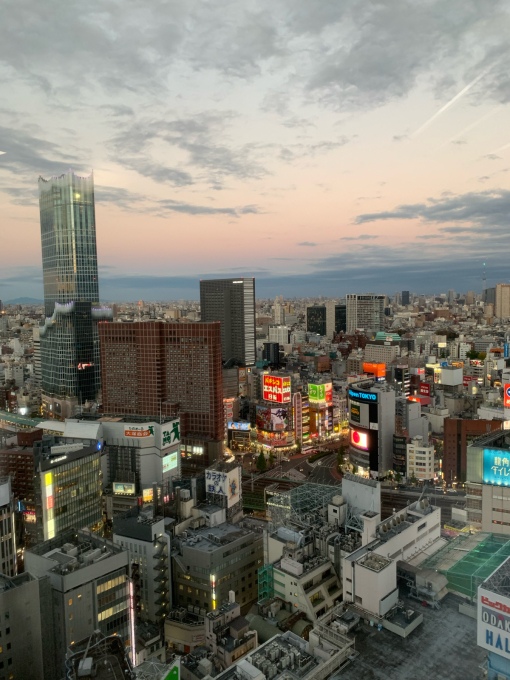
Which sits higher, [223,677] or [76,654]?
[76,654]

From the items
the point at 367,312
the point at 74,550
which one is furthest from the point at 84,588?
the point at 367,312

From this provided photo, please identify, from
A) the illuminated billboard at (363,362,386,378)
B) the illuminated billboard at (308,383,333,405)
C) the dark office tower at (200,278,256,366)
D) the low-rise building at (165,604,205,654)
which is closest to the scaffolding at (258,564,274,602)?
the low-rise building at (165,604,205,654)

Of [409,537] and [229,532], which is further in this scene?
[229,532]

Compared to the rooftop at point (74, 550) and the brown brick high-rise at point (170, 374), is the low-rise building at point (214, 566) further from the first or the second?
the brown brick high-rise at point (170, 374)

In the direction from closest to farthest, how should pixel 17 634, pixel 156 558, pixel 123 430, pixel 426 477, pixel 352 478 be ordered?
pixel 17 634
pixel 156 558
pixel 352 478
pixel 123 430
pixel 426 477

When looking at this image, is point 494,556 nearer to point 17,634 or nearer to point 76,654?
point 76,654

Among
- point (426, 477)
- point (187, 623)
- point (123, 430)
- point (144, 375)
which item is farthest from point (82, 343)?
point (187, 623)

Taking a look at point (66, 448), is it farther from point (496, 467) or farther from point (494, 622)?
point (494, 622)
